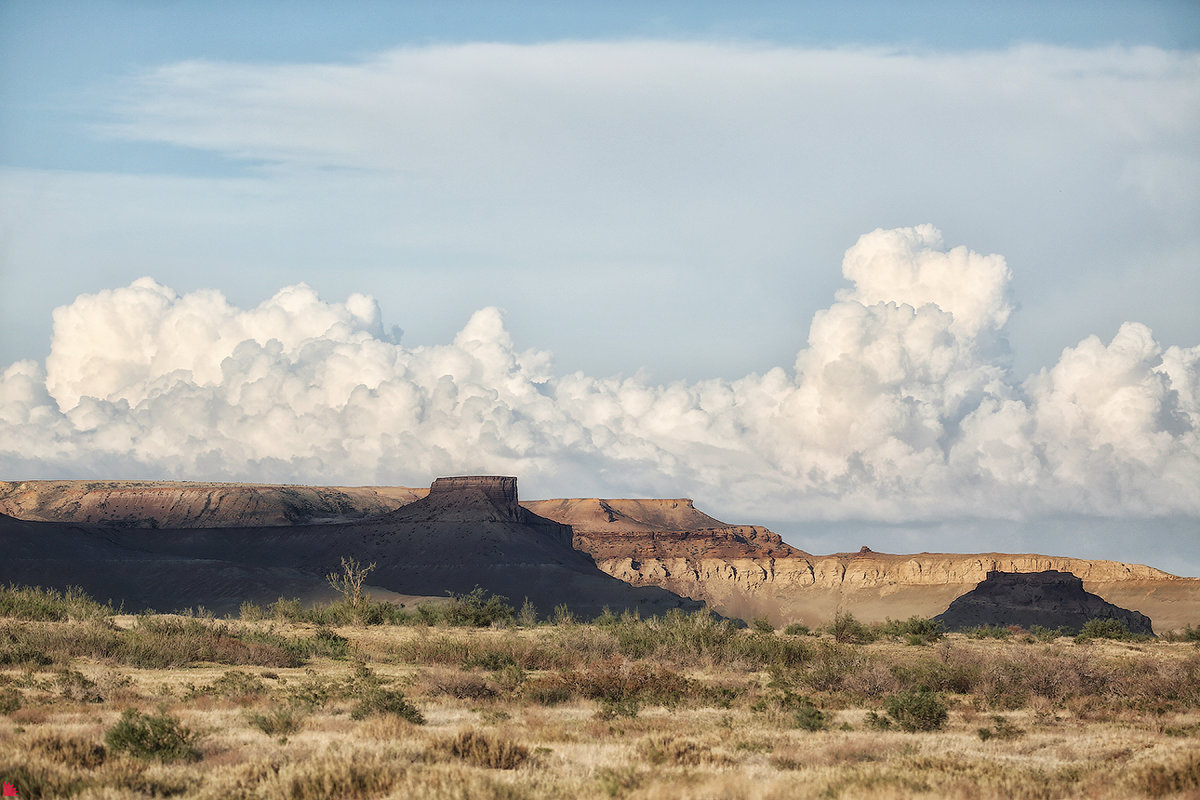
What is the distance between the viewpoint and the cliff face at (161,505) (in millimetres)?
147375

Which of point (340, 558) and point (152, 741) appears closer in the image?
point (152, 741)

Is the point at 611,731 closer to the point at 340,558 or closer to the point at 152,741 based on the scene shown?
the point at 152,741

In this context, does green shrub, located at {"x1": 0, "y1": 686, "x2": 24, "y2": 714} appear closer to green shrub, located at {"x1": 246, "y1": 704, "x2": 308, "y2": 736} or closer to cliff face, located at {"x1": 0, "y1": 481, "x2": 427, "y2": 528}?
green shrub, located at {"x1": 246, "y1": 704, "x2": 308, "y2": 736}

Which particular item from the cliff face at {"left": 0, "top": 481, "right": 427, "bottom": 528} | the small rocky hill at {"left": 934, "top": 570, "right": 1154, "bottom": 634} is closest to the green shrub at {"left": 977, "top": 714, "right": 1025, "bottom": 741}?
the small rocky hill at {"left": 934, "top": 570, "right": 1154, "bottom": 634}

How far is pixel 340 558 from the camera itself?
12056 centimetres

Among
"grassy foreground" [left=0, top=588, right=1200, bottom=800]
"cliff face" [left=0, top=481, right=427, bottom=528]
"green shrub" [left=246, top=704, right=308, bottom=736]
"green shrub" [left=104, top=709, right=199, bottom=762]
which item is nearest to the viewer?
"grassy foreground" [left=0, top=588, right=1200, bottom=800]

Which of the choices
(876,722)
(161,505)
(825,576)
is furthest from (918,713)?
(161,505)

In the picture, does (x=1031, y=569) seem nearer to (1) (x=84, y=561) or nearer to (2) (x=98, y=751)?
(1) (x=84, y=561)

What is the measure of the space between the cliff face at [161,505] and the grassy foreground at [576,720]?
114252mm

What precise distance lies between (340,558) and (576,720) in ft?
342

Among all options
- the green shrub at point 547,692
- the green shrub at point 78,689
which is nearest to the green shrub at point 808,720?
the green shrub at point 547,692

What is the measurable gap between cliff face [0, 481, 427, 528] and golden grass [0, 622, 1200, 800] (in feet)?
401

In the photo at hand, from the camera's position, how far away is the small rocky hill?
299 feet

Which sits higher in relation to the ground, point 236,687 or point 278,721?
point 278,721
